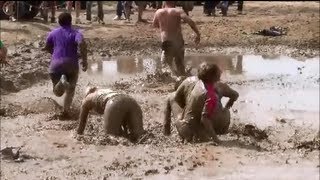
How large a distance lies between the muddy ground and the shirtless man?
47 centimetres

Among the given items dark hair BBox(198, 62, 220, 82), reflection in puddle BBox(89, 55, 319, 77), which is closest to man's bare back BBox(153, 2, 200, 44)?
reflection in puddle BBox(89, 55, 319, 77)

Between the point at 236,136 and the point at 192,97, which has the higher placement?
the point at 192,97

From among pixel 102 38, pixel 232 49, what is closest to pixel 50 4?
pixel 102 38

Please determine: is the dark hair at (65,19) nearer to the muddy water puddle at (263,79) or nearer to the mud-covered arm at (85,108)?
the mud-covered arm at (85,108)

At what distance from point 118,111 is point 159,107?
9.24 feet

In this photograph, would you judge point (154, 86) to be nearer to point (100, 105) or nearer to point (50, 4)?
point (100, 105)

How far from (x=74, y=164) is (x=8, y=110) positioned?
143 inches

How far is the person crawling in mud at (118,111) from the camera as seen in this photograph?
26.6 ft

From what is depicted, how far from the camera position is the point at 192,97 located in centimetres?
769

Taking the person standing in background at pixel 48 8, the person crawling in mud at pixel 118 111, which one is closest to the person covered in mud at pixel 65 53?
the person crawling in mud at pixel 118 111

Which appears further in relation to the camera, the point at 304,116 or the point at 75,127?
the point at 304,116

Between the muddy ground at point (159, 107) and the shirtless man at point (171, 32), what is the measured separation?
1.55 ft

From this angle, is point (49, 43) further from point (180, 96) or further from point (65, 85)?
point (180, 96)

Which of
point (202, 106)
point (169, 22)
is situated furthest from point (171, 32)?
point (202, 106)
